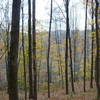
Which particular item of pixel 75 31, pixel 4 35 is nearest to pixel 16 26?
pixel 4 35

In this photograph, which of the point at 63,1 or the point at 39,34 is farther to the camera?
the point at 39,34

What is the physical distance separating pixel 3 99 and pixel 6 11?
10237 mm

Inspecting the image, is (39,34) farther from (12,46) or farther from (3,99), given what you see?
(12,46)

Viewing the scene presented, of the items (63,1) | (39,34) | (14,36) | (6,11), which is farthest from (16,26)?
(39,34)

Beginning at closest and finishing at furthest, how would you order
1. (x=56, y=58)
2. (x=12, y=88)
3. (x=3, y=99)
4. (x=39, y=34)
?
(x=12, y=88), (x=3, y=99), (x=39, y=34), (x=56, y=58)

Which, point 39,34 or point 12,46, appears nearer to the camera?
point 12,46

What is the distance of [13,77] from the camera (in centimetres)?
458

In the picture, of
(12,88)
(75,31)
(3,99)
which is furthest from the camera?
(75,31)

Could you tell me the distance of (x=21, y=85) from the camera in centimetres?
3481

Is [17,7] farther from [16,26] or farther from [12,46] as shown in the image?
[12,46]

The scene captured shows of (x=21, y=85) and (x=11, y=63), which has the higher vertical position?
(x=11, y=63)

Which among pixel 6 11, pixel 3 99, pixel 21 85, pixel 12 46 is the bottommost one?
pixel 21 85

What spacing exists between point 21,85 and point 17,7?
31.2 m

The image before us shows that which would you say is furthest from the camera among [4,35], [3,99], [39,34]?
[39,34]
